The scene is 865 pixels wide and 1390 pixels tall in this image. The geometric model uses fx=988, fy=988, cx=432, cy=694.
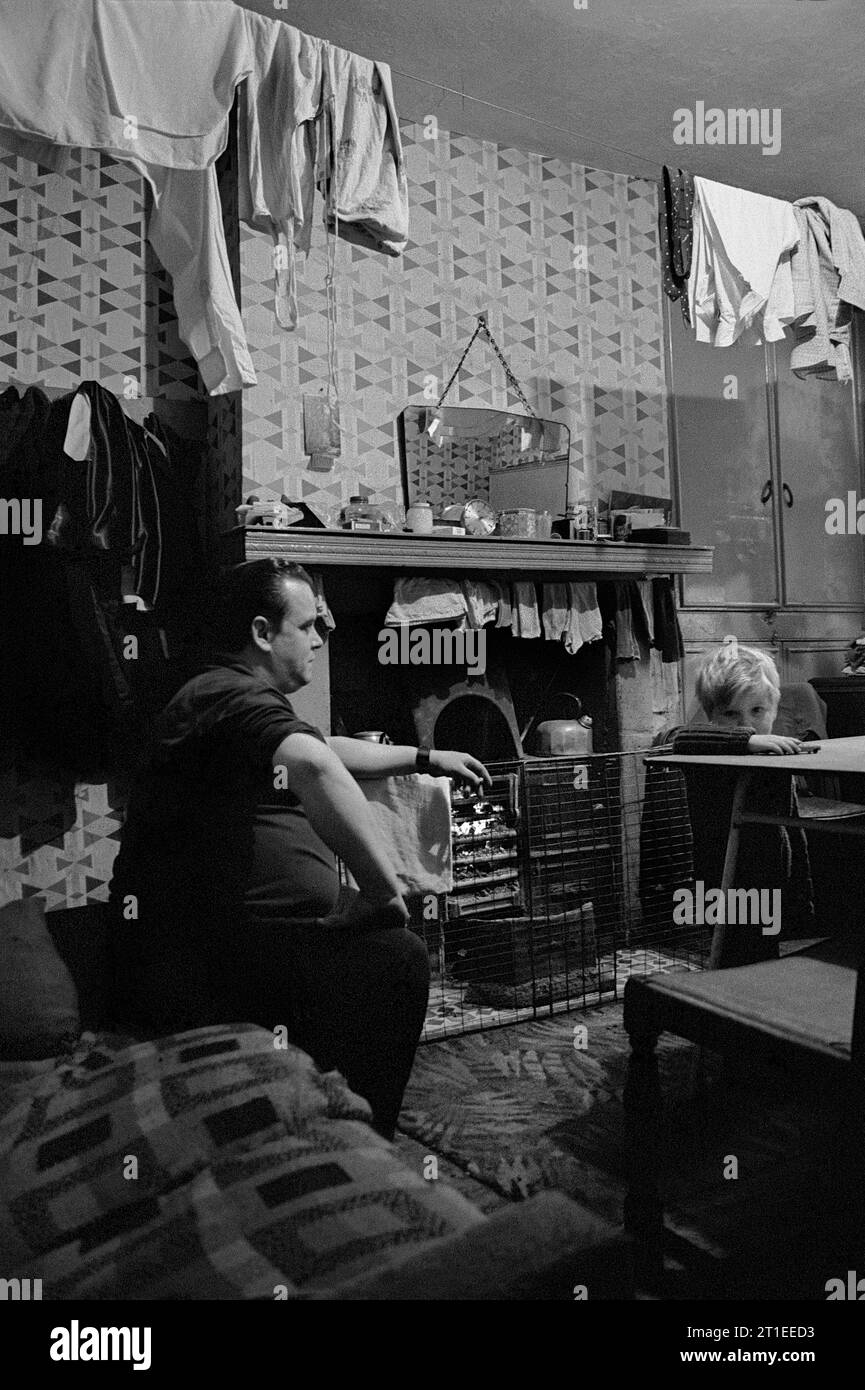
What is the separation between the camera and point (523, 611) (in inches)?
118

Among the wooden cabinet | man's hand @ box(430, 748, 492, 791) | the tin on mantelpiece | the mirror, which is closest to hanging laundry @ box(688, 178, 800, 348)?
the tin on mantelpiece

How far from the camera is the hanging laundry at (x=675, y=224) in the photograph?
2725mm

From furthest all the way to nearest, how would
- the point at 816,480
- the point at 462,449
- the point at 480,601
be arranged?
the point at 816,480, the point at 462,449, the point at 480,601

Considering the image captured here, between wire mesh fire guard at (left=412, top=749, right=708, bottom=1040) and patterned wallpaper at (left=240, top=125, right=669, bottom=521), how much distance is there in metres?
1.10

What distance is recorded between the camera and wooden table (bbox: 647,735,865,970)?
1517 millimetres

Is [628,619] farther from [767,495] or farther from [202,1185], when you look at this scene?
[202,1185]

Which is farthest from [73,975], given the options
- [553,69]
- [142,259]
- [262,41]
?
[553,69]

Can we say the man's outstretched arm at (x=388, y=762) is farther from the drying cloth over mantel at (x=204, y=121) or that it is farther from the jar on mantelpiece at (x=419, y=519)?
the jar on mantelpiece at (x=419, y=519)

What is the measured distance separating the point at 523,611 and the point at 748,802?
1.30 m

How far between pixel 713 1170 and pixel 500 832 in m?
1.06

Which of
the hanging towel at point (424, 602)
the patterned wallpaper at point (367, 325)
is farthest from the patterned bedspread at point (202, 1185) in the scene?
the patterned wallpaper at point (367, 325)

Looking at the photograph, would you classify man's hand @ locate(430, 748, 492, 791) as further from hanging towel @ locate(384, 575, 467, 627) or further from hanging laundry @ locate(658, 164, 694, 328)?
hanging laundry @ locate(658, 164, 694, 328)

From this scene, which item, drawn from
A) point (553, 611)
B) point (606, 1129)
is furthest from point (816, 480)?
point (606, 1129)
